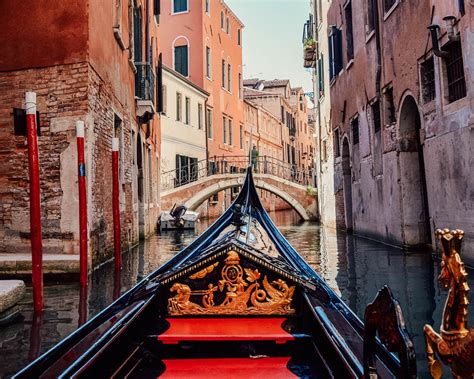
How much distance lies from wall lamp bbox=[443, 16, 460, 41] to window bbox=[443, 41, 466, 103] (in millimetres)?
90

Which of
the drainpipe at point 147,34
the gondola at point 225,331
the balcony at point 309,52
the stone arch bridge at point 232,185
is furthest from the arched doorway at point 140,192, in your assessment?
the gondola at point 225,331

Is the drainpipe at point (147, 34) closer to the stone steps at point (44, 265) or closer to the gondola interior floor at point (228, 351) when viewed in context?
the stone steps at point (44, 265)

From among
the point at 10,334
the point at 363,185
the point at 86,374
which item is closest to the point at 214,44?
the point at 363,185

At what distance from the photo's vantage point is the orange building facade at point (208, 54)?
18344 mm

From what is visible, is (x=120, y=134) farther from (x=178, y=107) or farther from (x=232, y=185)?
(x=178, y=107)

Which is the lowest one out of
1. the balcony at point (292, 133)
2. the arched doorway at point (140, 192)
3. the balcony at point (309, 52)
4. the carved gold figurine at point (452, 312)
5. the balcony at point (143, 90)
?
the carved gold figurine at point (452, 312)

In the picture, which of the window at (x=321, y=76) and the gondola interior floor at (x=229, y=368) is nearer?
the gondola interior floor at (x=229, y=368)

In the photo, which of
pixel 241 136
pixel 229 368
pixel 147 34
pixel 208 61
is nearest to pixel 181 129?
pixel 208 61

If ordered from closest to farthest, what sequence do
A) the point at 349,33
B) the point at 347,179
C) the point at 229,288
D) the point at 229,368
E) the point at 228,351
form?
the point at 229,368
the point at 228,351
the point at 229,288
the point at 349,33
the point at 347,179

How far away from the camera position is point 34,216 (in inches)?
135

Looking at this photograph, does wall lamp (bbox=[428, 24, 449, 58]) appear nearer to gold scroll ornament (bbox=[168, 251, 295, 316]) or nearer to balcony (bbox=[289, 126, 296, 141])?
gold scroll ornament (bbox=[168, 251, 295, 316])

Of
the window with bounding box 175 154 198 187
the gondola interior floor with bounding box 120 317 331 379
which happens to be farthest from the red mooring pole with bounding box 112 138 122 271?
the window with bounding box 175 154 198 187

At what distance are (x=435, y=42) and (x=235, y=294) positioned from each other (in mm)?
4163

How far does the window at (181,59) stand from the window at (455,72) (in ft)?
47.7
